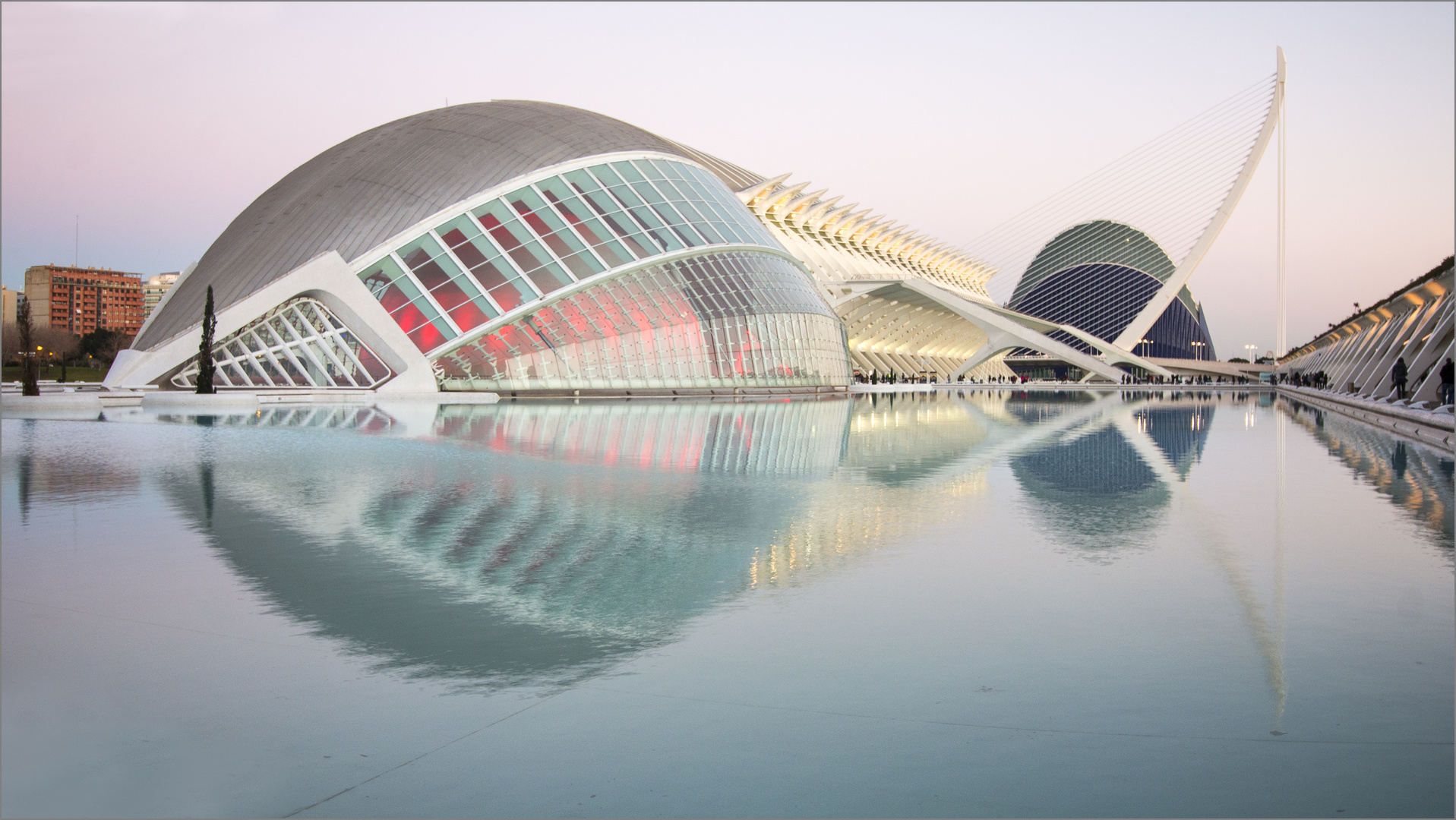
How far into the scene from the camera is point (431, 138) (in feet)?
143

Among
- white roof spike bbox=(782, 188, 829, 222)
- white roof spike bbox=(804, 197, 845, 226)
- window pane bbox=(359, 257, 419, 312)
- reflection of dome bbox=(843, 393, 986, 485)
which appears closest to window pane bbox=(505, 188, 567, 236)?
window pane bbox=(359, 257, 419, 312)

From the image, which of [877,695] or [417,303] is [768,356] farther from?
[877,695]

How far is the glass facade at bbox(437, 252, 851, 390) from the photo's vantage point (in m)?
37.0

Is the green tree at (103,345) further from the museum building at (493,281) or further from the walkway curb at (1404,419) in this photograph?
the walkway curb at (1404,419)

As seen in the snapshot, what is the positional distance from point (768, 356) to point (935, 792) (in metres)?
38.9

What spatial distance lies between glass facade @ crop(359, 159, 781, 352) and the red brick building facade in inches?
4716

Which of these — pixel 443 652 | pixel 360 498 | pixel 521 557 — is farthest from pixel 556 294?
pixel 443 652

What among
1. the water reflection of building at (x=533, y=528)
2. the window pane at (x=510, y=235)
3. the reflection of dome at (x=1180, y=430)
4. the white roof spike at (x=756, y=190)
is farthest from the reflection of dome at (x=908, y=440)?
the white roof spike at (x=756, y=190)

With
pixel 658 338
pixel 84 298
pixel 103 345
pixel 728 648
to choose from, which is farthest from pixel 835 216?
pixel 84 298

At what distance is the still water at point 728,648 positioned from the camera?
3.55m

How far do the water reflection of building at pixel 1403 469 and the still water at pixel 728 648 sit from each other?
15 cm

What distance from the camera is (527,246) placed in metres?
37.0

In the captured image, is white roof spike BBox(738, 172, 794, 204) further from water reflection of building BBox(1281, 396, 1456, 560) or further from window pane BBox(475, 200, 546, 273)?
water reflection of building BBox(1281, 396, 1456, 560)

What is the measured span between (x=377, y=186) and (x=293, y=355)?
7.82 m
